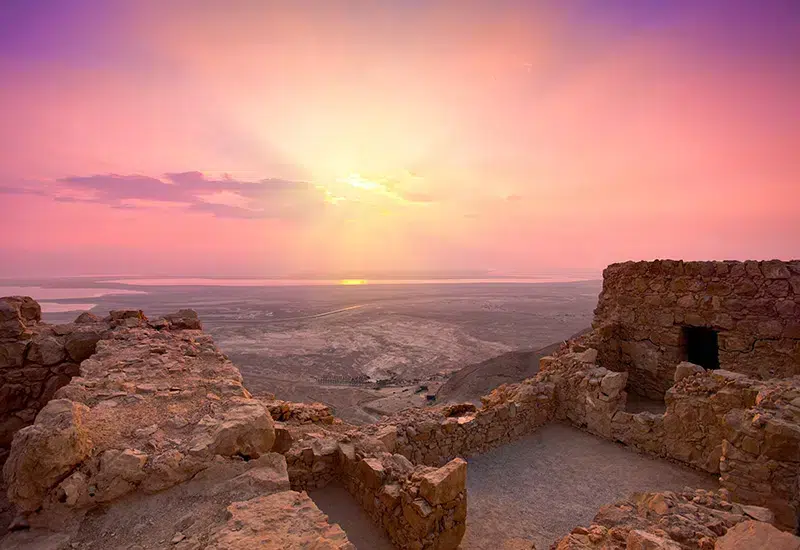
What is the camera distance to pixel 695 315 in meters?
9.28

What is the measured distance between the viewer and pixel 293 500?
10.2 ft

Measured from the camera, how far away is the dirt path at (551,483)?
236 inches

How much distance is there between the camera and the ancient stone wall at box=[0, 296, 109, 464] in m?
6.14

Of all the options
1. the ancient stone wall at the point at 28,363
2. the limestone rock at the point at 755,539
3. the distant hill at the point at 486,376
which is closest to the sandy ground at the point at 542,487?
the limestone rock at the point at 755,539

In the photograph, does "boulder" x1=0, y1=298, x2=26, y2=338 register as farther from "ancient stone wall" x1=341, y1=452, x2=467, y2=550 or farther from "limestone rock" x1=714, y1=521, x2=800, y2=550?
"limestone rock" x1=714, y1=521, x2=800, y2=550

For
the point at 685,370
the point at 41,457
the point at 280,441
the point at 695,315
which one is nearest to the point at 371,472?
the point at 280,441

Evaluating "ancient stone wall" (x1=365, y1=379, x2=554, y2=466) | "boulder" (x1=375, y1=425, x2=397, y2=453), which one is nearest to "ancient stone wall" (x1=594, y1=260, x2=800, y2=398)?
"ancient stone wall" (x1=365, y1=379, x2=554, y2=466)

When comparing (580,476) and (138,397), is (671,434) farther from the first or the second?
(138,397)

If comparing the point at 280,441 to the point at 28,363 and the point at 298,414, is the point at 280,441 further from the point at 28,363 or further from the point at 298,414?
the point at 28,363

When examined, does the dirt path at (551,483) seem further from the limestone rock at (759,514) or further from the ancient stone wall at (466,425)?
the limestone rock at (759,514)

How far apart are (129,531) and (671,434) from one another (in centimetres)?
903

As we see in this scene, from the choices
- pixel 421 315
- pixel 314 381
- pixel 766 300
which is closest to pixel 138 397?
pixel 766 300

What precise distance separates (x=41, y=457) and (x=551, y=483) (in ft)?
24.8

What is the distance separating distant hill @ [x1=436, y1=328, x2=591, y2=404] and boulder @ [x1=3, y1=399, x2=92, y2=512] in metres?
14.0
